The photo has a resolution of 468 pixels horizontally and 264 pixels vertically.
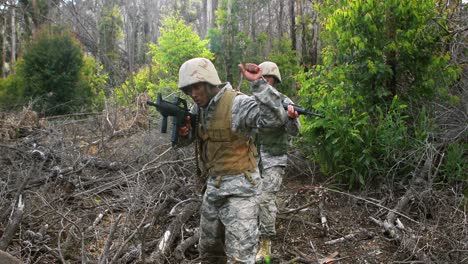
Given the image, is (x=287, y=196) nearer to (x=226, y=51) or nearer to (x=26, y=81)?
(x=226, y=51)

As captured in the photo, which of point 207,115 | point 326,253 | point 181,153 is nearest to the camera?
point 207,115

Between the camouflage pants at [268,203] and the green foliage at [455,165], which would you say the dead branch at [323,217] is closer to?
the camouflage pants at [268,203]

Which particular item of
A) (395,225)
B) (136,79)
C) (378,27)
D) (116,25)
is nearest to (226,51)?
(136,79)

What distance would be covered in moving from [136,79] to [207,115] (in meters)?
13.3

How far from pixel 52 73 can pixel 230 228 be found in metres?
11.0

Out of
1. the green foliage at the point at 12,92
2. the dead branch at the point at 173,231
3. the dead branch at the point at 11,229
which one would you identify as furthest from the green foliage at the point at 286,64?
the dead branch at the point at 11,229

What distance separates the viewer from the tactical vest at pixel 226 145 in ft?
10.3

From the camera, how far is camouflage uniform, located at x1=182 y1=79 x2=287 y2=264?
2.84 m

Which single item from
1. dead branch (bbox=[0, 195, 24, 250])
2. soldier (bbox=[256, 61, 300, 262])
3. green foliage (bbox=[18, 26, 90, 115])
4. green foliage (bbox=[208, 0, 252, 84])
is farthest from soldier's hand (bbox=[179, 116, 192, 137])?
green foliage (bbox=[18, 26, 90, 115])

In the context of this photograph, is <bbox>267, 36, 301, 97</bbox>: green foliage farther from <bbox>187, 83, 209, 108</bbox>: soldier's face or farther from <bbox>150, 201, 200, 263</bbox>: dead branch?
<bbox>187, 83, 209, 108</bbox>: soldier's face

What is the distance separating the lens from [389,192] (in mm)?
5785

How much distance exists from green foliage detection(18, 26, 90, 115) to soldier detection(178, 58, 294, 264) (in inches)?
386

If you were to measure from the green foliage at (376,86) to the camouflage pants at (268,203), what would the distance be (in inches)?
71.8

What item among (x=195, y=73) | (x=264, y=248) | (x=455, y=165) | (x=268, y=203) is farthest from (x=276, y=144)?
(x=455, y=165)
